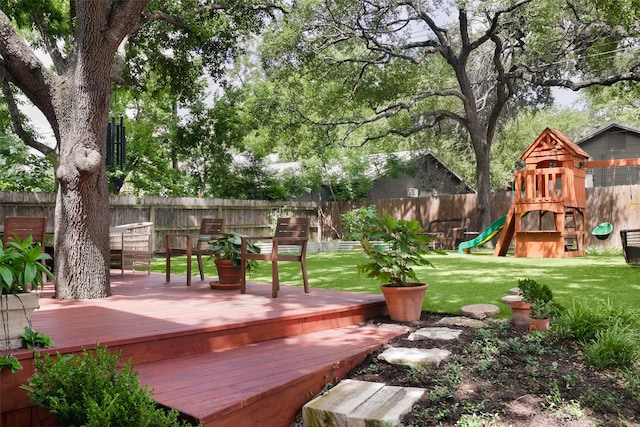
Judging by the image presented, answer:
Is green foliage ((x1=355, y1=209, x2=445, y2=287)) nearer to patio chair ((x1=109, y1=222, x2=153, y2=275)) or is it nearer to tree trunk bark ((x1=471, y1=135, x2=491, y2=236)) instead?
patio chair ((x1=109, y1=222, x2=153, y2=275))

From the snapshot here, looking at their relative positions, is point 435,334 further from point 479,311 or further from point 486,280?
point 486,280

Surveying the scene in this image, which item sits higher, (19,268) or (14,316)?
(19,268)

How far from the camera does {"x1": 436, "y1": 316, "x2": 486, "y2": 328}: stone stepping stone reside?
4387 millimetres

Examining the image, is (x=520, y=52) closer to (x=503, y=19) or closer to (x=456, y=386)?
(x=503, y=19)

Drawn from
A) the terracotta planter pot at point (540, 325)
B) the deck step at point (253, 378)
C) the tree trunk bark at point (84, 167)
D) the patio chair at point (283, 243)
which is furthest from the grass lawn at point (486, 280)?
the tree trunk bark at point (84, 167)

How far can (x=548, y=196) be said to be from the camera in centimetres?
1241

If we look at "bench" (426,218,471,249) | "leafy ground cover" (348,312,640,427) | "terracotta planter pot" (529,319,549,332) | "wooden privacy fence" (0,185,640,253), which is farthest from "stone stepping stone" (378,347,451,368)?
"bench" (426,218,471,249)

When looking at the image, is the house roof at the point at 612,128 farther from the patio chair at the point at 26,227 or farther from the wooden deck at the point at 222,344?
the patio chair at the point at 26,227

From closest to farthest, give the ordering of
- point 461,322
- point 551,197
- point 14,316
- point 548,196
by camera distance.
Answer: point 14,316
point 461,322
point 551,197
point 548,196

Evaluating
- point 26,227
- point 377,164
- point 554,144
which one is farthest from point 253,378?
point 377,164

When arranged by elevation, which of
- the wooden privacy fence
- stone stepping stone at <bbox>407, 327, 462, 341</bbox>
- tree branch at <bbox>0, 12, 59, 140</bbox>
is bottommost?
stone stepping stone at <bbox>407, 327, 462, 341</bbox>

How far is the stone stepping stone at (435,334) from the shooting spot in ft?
12.8

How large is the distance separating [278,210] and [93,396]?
15.1 metres

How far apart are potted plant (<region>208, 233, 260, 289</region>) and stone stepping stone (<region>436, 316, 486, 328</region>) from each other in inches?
86.8
